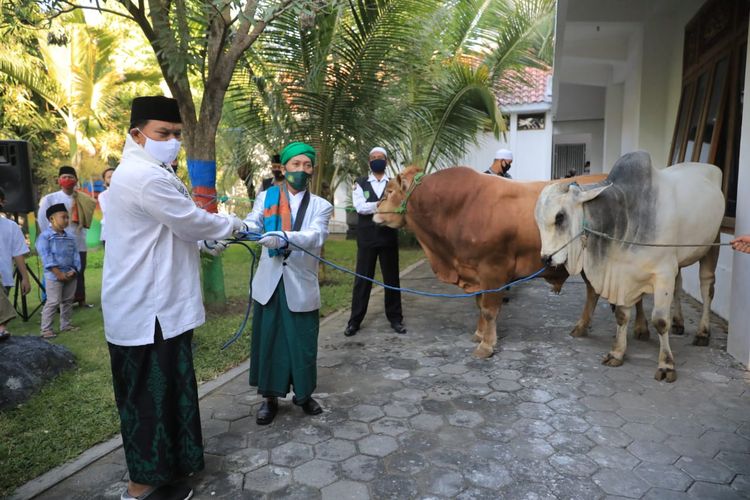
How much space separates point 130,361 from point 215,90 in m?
3.69

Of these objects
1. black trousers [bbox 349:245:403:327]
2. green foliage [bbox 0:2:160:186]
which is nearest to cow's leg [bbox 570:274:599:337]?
black trousers [bbox 349:245:403:327]

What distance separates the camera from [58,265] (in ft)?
20.1

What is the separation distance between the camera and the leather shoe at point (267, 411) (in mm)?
3736

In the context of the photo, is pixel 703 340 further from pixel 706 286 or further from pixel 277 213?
pixel 277 213

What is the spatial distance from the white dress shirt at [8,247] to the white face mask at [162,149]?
3.60 m

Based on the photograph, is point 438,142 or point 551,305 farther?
point 438,142

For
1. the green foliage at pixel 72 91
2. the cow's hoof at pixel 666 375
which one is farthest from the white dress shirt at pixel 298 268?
the green foliage at pixel 72 91

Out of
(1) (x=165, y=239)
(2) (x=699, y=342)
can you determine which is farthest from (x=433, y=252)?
(1) (x=165, y=239)

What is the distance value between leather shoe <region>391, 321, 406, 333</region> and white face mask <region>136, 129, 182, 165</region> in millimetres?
3451

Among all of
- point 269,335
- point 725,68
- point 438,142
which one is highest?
point 725,68

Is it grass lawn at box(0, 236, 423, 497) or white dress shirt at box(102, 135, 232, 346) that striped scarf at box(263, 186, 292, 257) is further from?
grass lawn at box(0, 236, 423, 497)

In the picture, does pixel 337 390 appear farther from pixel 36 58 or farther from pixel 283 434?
pixel 36 58

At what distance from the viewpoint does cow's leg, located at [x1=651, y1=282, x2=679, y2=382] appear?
4.31m

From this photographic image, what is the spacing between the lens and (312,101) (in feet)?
23.7
